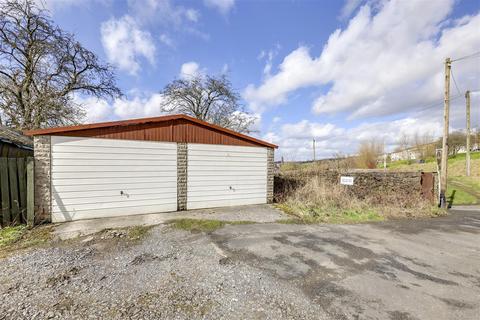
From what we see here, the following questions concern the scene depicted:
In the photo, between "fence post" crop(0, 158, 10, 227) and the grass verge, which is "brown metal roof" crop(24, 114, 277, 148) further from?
the grass verge

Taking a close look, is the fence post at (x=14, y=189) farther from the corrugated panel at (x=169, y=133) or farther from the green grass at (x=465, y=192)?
the green grass at (x=465, y=192)

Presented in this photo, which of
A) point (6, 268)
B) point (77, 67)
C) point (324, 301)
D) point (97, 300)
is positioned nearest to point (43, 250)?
point (6, 268)

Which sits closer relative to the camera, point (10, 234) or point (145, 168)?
point (10, 234)

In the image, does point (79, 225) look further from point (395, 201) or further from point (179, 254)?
point (395, 201)

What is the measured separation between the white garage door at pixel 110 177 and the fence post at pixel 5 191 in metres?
0.82

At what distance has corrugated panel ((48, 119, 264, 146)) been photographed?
6.09 metres

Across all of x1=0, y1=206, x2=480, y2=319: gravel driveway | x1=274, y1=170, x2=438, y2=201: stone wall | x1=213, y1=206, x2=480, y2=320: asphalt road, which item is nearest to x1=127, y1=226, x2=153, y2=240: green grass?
x1=0, y1=206, x2=480, y2=319: gravel driveway

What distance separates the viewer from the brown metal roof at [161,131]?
19.1ft

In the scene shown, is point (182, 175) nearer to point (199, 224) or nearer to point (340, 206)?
point (199, 224)

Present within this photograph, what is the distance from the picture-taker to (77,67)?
1188cm

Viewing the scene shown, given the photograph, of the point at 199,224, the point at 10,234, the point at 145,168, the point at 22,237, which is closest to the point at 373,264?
the point at 199,224

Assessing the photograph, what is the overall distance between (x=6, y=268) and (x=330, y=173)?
36.0 ft

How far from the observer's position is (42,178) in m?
5.39

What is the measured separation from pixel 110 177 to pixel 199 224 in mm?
3156
